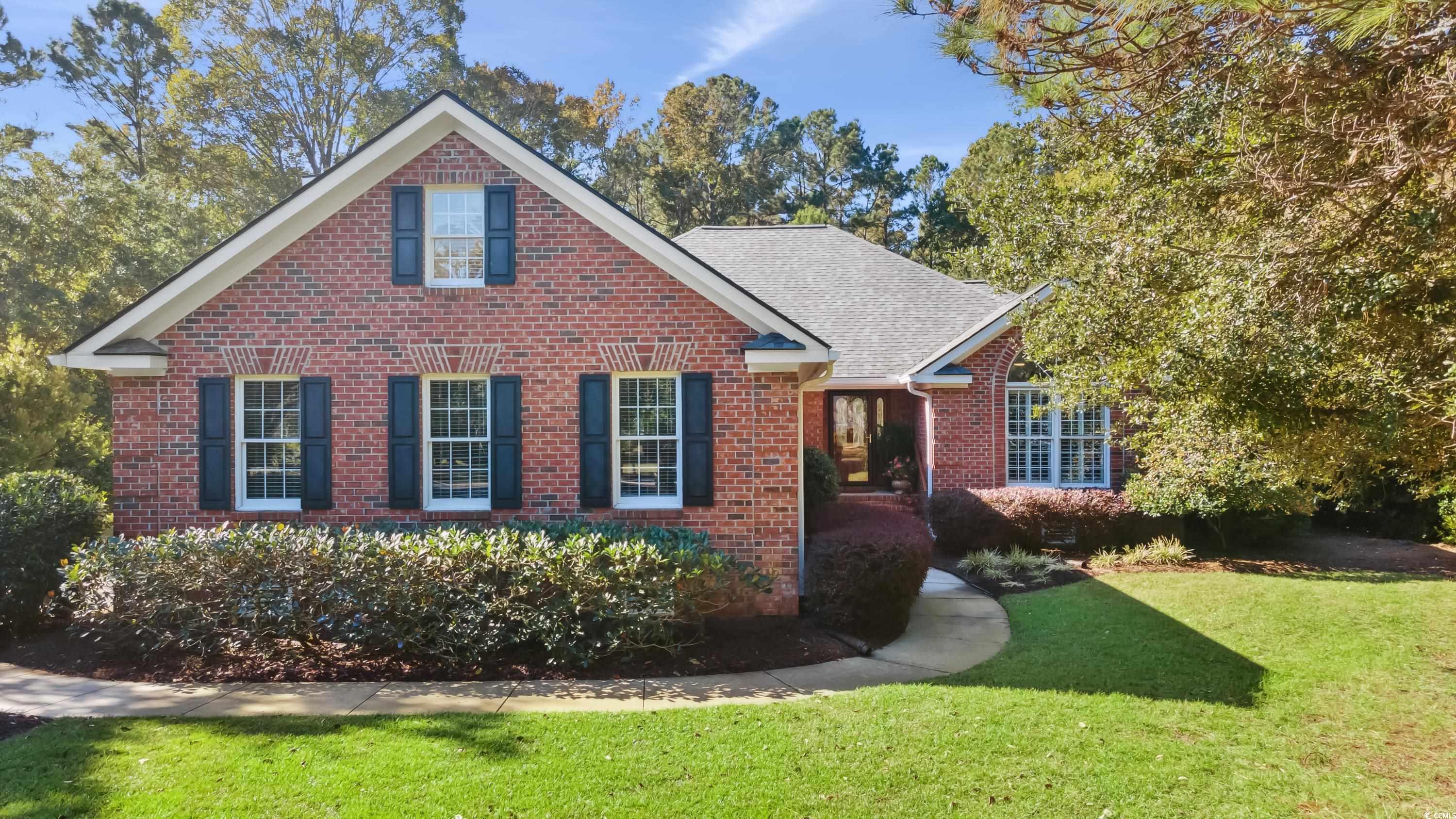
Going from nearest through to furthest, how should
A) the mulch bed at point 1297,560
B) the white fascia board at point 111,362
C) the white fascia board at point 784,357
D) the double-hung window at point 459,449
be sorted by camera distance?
the white fascia board at point 111,362, the white fascia board at point 784,357, the double-hung window at point 459,449, the mulch bed at point 1297,560

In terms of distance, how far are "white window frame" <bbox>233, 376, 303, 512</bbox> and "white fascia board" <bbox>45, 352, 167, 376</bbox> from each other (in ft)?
2.64

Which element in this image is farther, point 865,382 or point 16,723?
point 865,382

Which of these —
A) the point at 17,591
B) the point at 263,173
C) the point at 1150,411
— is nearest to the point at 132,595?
the point at 17,591

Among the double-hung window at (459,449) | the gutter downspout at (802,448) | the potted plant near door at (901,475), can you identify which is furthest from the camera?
the potted plant near door at (901,475)

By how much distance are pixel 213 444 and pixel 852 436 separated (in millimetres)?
11955

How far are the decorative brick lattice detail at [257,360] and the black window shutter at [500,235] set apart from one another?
2.47 meters

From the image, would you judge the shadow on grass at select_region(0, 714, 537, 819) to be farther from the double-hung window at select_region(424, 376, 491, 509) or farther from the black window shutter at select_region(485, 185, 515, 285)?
the black window shutter at select_region(485, 185, 515, 285)

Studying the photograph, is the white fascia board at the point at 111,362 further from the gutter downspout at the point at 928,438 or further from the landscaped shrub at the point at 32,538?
the gutter downspout at the point at 928,438

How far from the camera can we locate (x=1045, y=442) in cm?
1535

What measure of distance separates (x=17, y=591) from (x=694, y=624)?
7.15m

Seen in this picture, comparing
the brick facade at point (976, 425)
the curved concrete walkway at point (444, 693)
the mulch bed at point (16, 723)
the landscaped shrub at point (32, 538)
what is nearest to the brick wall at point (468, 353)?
the landscaped shrub at point (32, 538)

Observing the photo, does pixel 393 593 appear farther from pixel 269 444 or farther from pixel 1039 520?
pixel 1039 520

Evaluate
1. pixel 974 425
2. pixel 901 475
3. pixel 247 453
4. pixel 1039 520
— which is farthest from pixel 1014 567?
pixel 247 453

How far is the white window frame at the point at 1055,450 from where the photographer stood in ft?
49.4
